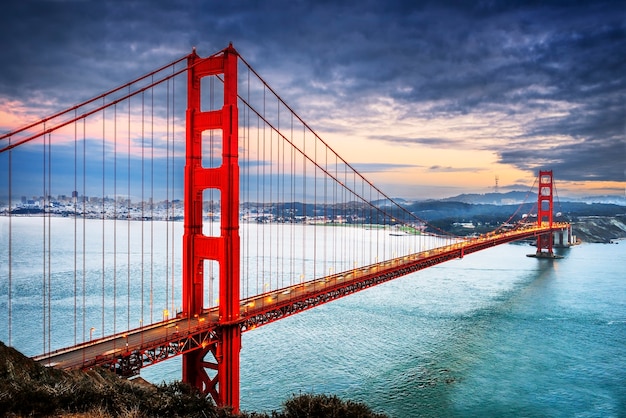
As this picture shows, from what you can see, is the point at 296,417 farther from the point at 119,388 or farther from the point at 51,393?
the point at 51,393

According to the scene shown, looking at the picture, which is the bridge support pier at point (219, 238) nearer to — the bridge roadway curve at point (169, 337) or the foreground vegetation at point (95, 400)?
the bridge roadway curve at point (169, 337)

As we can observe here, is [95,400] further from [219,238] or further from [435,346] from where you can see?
[435,346]

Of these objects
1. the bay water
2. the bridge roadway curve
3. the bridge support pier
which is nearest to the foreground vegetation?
the bridge roadway curve

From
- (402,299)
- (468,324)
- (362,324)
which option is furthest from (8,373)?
(402,299)

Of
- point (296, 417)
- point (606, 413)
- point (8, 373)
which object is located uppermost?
point (8, 373)

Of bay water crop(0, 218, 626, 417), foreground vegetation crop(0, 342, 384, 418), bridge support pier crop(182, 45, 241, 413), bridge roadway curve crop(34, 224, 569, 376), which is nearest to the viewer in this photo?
foreground vegetation crop(0, 342, 384, 418)

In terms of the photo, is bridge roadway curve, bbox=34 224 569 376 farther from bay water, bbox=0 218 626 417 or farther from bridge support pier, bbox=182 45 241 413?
bay water, bbox=0 218 626 417
